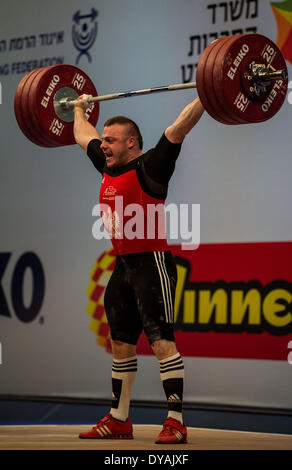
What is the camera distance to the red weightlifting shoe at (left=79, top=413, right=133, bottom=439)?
3129mm

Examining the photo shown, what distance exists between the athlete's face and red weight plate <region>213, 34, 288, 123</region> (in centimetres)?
46

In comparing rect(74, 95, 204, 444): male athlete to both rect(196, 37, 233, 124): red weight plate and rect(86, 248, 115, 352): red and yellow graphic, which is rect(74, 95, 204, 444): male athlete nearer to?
rect(196, 37, 233, 124): red weight plate

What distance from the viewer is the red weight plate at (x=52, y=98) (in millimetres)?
3639

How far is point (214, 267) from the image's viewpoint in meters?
4.93

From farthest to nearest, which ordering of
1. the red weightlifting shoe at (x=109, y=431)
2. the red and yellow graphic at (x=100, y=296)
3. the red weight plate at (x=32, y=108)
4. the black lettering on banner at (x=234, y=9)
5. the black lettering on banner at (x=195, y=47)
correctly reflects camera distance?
the red and yellow graphic at (x=100, y=296)
the black lettering on banner at (x=195, y=47)
the black lettering on banner at (x=234, y=9)
the red weight plate at (x=32, y=108)
the red weightlifting shoe at (x=109, y=431)

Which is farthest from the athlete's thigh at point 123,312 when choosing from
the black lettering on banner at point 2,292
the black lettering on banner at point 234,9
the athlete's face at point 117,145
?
the black lettering on banner at point 2,292

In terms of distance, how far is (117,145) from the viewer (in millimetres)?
3219

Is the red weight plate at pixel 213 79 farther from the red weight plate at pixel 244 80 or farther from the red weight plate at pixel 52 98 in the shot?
the red weight plate at pixel 52 98

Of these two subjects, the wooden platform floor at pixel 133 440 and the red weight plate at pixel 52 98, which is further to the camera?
the red weight plate at pixel 52 98

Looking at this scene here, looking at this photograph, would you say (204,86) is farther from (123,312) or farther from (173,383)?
(173,383)

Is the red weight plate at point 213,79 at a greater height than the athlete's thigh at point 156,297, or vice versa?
the red weight plate at point 213,79

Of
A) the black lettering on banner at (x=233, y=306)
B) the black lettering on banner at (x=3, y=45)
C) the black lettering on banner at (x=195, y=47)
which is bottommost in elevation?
the black lettering on banner at (x=233, y=306)

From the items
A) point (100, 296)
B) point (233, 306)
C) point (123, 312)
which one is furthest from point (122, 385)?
point (100, 296)

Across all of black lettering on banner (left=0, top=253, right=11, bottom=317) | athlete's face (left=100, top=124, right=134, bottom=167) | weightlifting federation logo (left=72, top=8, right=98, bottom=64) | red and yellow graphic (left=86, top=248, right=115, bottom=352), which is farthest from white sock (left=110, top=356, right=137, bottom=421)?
weightlifting federation logo (left=72, top=8, right=98, bottom=64)
